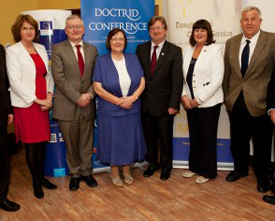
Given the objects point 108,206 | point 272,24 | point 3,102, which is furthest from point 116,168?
point 272,24

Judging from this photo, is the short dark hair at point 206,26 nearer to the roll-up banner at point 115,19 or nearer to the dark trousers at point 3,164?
the roll-up banner at point 115,19

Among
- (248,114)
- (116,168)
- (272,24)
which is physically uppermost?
(272,24)

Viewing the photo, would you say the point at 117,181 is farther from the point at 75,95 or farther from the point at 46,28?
the point at 46,28

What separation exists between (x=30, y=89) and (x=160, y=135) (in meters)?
1.46

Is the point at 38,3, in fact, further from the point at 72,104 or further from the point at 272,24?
the point at 272,24

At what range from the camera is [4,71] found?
8.91 feet

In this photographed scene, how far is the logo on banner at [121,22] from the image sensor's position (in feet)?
10.9

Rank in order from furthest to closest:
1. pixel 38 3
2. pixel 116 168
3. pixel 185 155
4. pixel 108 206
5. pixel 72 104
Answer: pixel 38 3, pixel 185 155, pixel 116 168, pixel 72 104, pixel 108 206

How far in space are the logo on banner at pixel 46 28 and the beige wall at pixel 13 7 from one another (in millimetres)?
1988

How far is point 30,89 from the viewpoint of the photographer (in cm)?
287

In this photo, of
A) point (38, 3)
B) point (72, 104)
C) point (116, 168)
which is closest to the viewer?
point (72, 104)

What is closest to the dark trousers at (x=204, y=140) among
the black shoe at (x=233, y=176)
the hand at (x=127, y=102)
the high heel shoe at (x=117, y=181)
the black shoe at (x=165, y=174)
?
the black shoe at (x=233, y=176)

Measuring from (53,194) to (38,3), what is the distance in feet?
13.3

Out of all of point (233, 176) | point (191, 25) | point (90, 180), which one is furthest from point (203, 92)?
point (90, 180)
